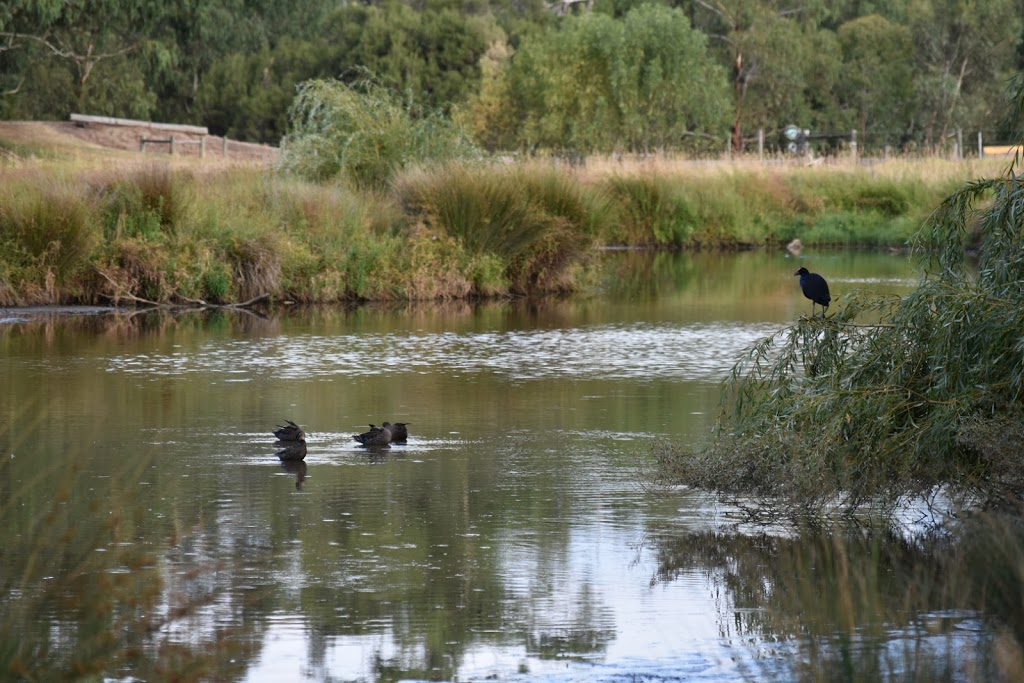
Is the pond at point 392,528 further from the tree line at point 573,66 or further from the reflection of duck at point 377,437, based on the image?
the tree line at point 573,66

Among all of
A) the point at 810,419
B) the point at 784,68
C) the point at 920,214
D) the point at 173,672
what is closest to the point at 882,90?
the point at 784,68

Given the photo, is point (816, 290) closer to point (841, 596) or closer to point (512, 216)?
point (841, 596)

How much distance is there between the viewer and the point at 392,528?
341 inches

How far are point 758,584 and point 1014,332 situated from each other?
198 centimetres

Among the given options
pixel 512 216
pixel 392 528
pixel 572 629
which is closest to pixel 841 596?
pixel 572 629

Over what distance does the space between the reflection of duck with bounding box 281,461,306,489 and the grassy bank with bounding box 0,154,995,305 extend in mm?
10818

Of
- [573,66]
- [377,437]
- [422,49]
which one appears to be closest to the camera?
[377,437]

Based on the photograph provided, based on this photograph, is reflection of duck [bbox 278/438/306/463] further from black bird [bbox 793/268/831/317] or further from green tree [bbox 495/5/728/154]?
green tree [bbox 495/5/728/154]

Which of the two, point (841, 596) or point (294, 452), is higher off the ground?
point (294, 452)

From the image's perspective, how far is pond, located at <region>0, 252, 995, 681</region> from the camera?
6398mm

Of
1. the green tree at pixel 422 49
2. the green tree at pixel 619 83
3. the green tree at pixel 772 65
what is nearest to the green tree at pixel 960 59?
the green tree at pixel 772 65

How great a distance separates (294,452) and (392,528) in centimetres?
207

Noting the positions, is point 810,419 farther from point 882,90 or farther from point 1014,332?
point 882,90

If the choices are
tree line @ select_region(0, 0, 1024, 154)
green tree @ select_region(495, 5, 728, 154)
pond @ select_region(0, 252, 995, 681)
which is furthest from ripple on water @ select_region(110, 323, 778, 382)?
green tree @ select_region(495, 5, 728, 154)
